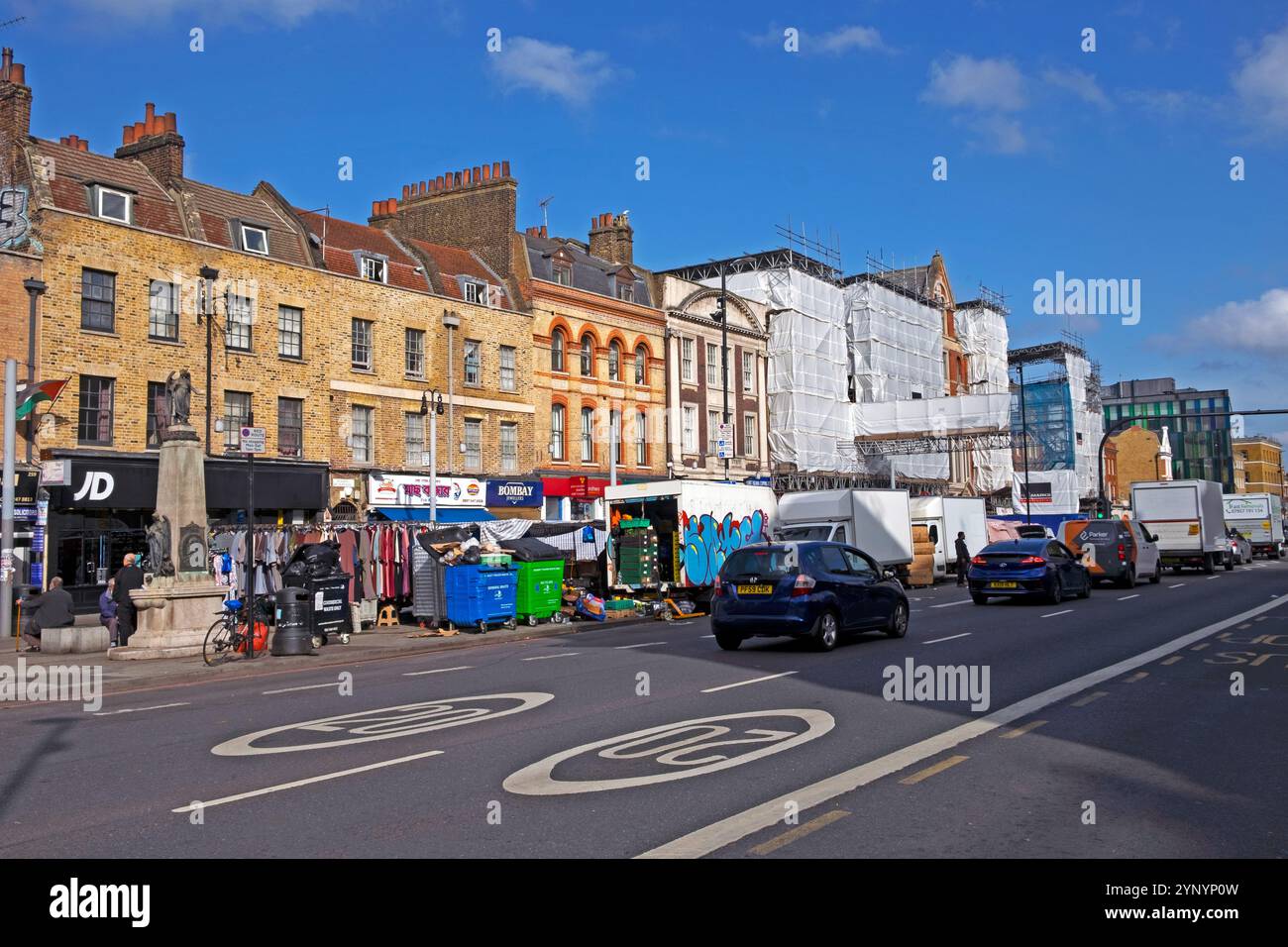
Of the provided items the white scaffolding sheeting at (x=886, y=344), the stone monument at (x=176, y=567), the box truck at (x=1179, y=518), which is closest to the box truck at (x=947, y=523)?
the box truck at (x=1179, y=518)

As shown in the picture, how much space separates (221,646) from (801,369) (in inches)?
1624

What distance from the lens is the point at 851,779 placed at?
744 centimetres

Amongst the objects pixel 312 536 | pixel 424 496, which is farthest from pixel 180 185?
pixel 312 536

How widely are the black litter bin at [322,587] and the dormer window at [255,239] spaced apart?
15.4 meters

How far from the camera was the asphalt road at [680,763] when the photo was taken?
6133mm

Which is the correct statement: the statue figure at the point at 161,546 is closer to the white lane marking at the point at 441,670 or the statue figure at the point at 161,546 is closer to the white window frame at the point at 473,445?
the white lane marking at the point at 441,670

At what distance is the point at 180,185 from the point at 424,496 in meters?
12.0

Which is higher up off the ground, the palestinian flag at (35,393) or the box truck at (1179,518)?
the palestinian flag at (35,393)

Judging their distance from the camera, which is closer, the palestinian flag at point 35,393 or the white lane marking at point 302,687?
the white lane marking at point 302,687

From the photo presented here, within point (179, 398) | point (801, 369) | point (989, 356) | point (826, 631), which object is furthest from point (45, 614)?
point (989, 356)

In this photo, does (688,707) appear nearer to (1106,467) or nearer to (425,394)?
(425,394)

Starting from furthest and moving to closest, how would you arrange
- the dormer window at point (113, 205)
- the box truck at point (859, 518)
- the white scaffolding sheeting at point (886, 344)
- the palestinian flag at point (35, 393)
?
the white scaffolding sheeting at point (886, 344), the box truck at point (859, 518), the dormer window at point (113, 205), the palestinian flag at point (35, 393)

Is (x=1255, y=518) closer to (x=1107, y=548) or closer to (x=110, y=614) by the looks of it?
(x=1107, y=548)

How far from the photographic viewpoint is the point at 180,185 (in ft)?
105
